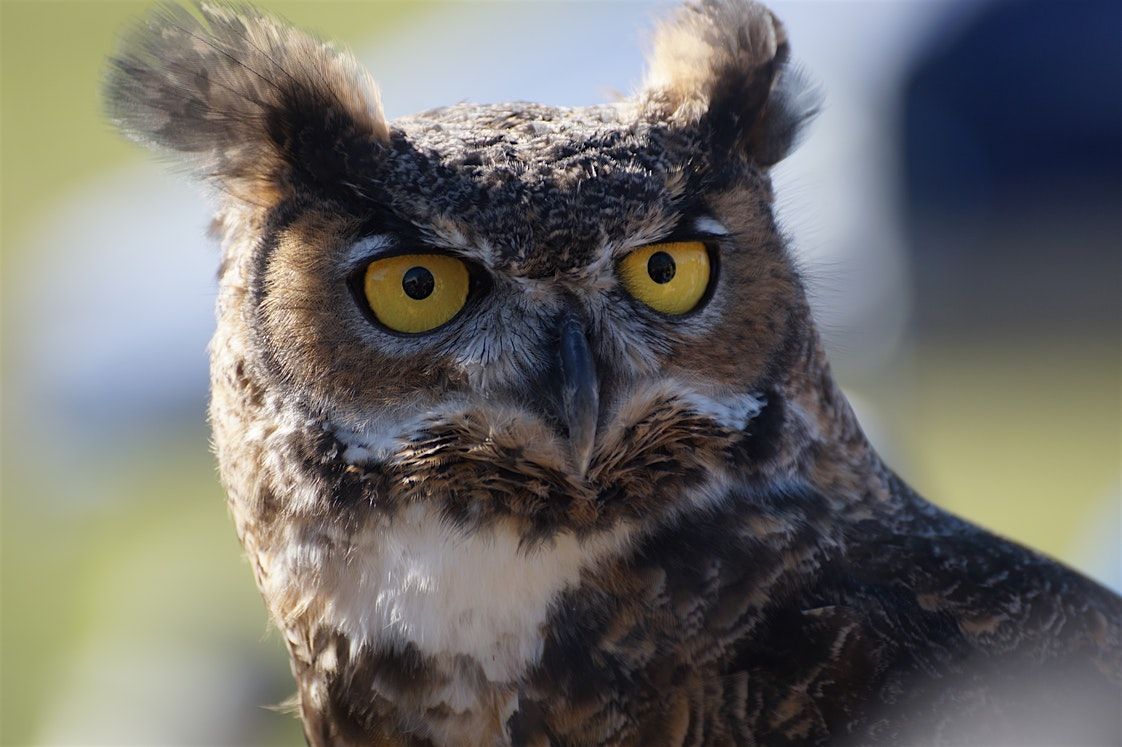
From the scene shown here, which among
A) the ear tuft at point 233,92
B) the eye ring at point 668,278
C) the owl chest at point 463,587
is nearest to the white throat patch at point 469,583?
the owl chest at point 463,587

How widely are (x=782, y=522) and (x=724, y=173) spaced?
41cm

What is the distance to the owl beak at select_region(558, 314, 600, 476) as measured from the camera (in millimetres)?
1073

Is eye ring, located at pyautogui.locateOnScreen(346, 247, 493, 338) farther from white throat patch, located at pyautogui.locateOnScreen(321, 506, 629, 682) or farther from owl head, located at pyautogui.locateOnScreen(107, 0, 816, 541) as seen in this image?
white throat patch, located at pyautogui.locateOnScreen(321, 506, 629, 682)

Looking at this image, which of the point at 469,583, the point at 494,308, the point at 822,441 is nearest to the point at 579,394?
the point at 494,308

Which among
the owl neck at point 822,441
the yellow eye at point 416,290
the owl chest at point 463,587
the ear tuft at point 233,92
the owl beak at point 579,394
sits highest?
the ear tuft at point 233,92

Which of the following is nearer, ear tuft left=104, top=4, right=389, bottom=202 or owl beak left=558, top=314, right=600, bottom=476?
owl beak left=558, top=314, right=600, bottom=476

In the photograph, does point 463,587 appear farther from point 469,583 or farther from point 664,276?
point 664,276

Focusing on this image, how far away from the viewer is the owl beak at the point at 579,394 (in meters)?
1.07

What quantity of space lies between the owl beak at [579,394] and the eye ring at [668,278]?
0.10 m

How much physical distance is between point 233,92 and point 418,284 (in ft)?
1.26

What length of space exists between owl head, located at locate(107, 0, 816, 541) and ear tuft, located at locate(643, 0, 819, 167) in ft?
0.10

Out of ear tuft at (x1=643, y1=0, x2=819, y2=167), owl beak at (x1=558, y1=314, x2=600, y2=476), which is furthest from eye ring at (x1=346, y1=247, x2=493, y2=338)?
ear tuft at (x1=643, y1=0, x2=819, y2=167)

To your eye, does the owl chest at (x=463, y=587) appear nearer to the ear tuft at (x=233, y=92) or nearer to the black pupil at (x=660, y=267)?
the black pupil at (x=660, y=267)

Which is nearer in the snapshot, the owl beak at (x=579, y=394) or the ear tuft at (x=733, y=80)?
the owl beak at (x=579, y=394)
